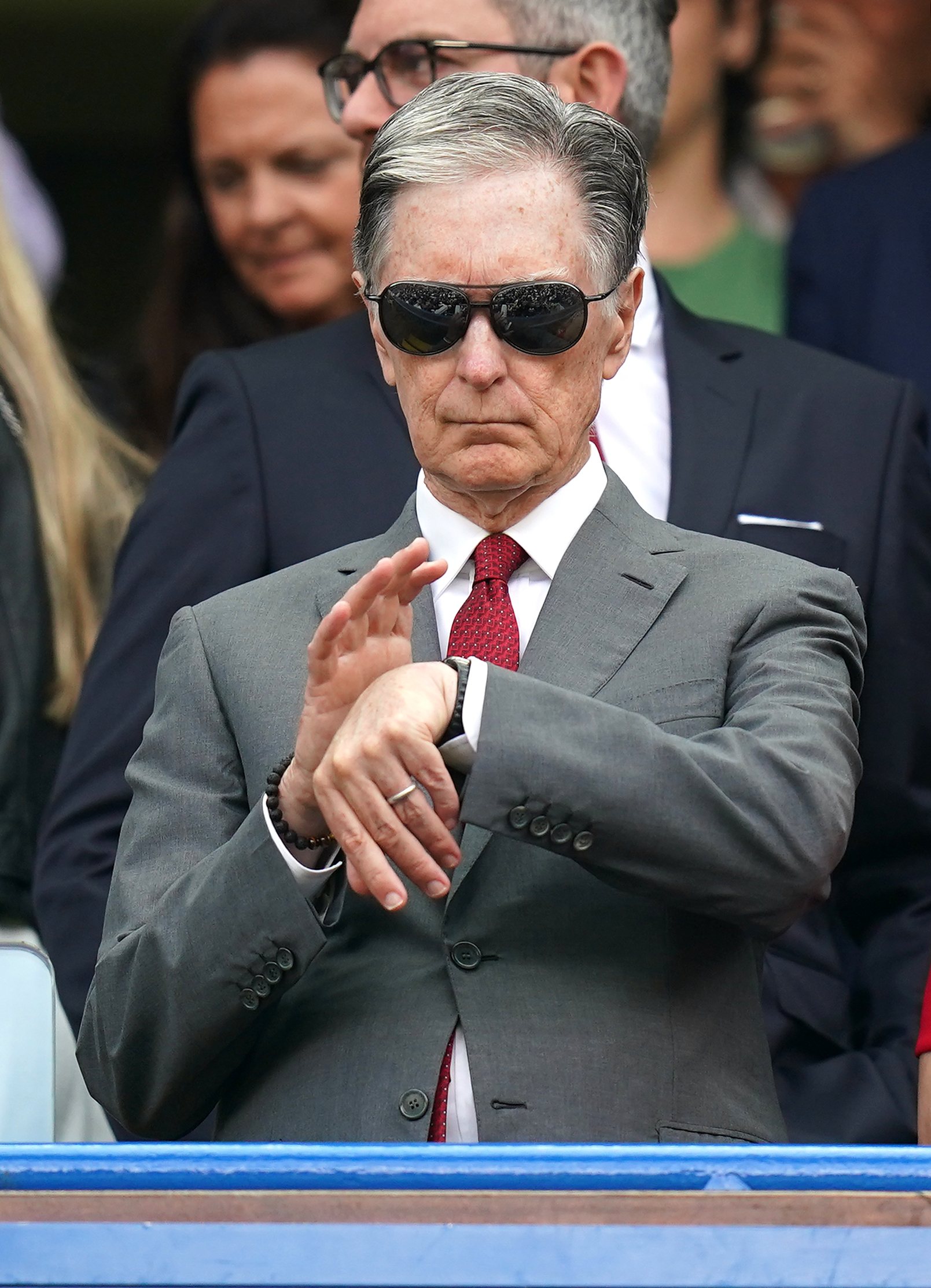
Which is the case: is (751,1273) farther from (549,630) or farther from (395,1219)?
(549,630)

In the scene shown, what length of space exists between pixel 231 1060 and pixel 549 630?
1.72 feet

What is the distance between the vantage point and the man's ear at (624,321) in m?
2.11

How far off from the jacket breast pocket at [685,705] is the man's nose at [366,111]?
123 cm

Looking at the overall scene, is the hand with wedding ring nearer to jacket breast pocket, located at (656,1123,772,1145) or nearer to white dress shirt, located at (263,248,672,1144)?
white dress shirt, located at (263,248,672,1144)

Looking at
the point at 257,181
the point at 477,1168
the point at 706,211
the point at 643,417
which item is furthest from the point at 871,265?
the point at 477,1168

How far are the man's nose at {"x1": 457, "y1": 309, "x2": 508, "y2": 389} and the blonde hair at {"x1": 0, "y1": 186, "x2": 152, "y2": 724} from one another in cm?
135

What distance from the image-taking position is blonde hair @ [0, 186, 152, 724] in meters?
3.21

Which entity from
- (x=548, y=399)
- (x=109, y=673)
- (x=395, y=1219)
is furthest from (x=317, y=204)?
(x=395, y=1219)

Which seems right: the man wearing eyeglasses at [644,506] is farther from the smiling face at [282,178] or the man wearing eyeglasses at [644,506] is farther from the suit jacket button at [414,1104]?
the suit jacket button at [414,1104]

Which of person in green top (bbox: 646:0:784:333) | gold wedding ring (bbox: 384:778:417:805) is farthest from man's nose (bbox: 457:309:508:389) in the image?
person in green top (bbox: 646:0:784:333)

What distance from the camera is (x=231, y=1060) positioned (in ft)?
6.44

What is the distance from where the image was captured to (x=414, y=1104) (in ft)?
6.07

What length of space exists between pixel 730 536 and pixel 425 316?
86 cm

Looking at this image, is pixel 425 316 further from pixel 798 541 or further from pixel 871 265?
pixel 871 265
